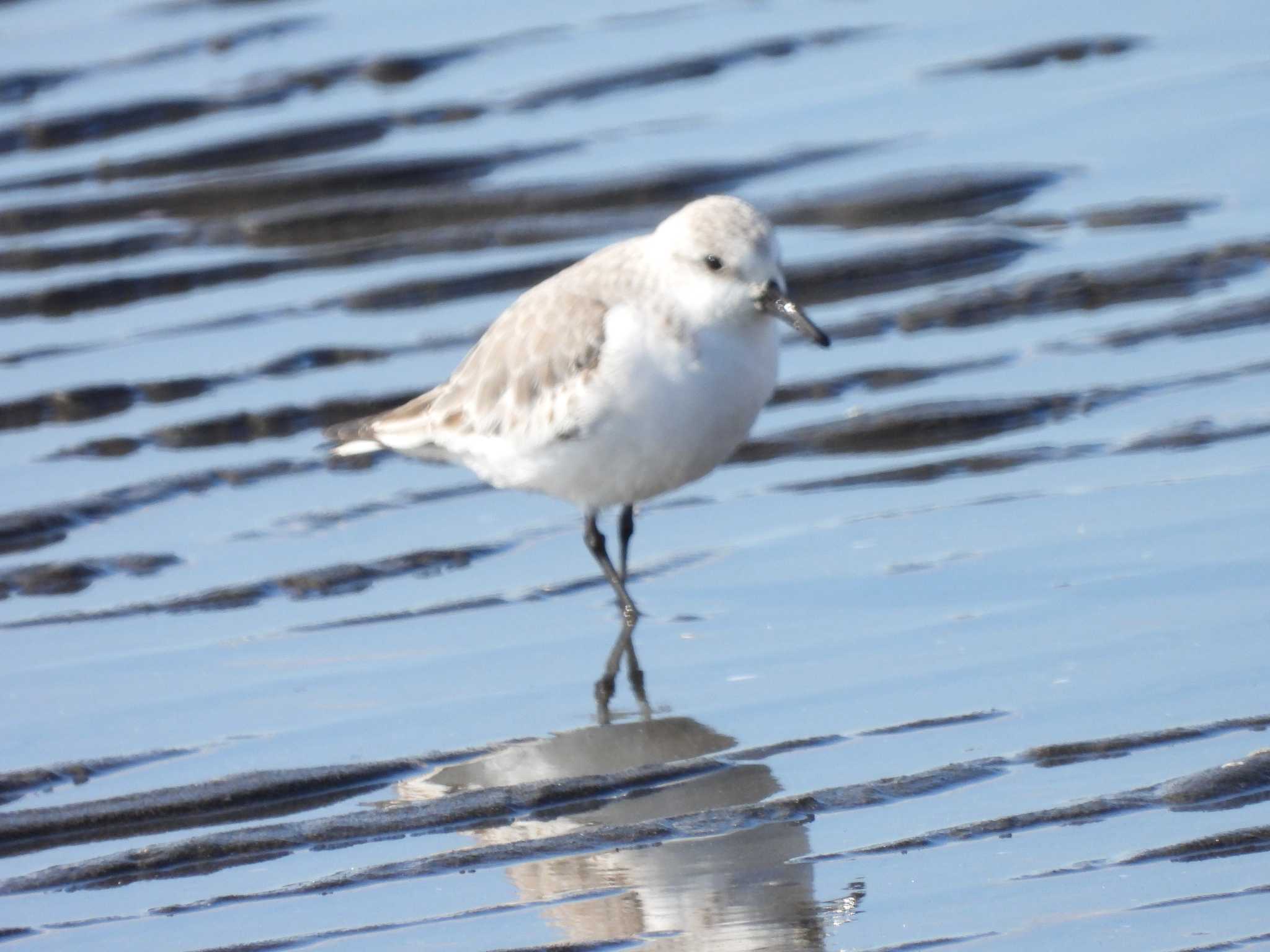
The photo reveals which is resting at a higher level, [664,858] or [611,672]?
[611,672]

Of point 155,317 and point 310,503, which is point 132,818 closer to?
point 310,503

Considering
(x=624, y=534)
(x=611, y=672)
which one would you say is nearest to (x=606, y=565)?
(x=624, y=534)

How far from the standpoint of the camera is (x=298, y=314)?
8.36 meters

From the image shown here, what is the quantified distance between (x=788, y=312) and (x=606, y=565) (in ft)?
3.00

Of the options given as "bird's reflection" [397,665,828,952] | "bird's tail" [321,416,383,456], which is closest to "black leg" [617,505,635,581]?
"bird's tail" [321,416,383,456]

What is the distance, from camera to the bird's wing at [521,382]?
5.98m

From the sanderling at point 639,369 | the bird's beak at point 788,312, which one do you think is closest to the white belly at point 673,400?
the sanderling at point 639,369

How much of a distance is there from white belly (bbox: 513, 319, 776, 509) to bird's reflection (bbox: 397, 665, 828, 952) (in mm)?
908

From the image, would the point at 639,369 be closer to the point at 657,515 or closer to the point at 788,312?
the point at 788,312

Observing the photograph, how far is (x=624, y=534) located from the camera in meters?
6.32

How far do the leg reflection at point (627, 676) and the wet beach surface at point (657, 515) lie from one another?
24 mm

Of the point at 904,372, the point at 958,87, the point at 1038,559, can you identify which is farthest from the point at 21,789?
the point at 958,87

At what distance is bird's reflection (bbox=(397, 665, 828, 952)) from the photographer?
400cm

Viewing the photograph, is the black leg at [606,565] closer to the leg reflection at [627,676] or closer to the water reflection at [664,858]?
the leg reflection at [627,676]
